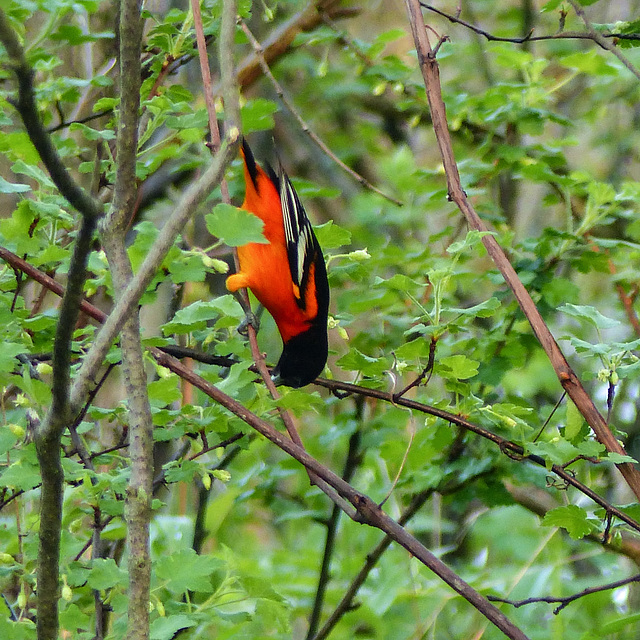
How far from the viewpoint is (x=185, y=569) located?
1.71 metres

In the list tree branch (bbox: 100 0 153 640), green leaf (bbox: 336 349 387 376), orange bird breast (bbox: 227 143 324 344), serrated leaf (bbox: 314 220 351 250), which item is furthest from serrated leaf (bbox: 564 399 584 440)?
orange bird breast (bbox: 227 143 324 344)

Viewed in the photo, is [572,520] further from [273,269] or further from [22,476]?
[273,269]

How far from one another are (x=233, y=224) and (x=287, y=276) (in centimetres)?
230

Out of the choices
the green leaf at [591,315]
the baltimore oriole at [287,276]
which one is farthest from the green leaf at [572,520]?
the baltimore oriole at [287,276]

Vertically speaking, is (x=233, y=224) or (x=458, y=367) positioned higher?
(x=233, y=224)

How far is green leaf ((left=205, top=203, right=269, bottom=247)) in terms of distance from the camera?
59.2 inches

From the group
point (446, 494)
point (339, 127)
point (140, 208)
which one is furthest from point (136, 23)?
point (339, 127)

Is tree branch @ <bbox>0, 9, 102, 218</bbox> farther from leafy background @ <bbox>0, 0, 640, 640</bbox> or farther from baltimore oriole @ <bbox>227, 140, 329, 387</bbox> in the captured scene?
baltimore oriole @ <bbox>227, 140, 329, 387</bbox>

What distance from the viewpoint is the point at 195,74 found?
495 cm

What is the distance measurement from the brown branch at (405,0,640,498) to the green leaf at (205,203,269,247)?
0.72m

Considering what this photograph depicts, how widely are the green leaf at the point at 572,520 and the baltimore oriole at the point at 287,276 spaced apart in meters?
1.62

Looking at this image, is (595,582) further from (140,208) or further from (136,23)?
(136,23)

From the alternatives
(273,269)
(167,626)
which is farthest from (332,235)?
(273,269)

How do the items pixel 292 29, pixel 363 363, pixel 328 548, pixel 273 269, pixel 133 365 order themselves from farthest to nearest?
pixel 292 29 → pixel 273 269 → pixel 328 548 → pixel 363 363 → pixel 133 365
